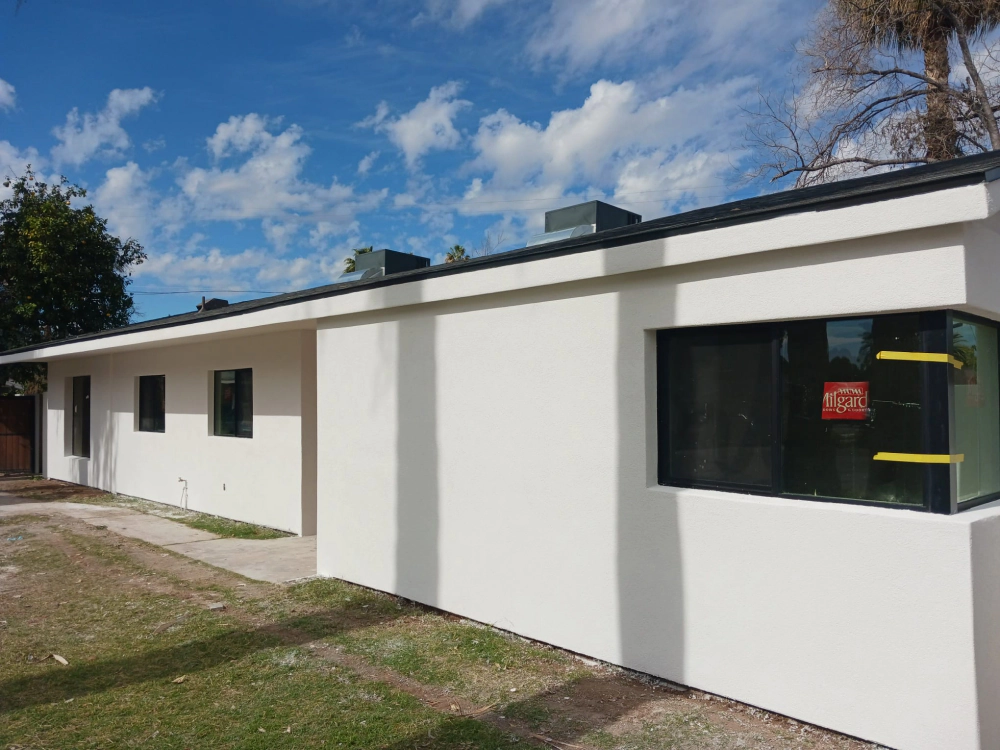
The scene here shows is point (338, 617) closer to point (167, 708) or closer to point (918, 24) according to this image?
point (167, 708)

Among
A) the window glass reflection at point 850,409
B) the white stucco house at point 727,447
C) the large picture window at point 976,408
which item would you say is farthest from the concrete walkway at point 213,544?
the large picture window at point 976,408

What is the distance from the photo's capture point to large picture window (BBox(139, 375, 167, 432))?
13595 millimetres

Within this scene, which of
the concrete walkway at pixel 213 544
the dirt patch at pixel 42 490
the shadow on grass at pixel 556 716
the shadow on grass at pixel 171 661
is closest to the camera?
the shadow on grass at pixel 556 716

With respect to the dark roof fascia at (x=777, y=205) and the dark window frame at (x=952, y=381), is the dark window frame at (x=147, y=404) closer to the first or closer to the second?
the dark roof fascia at (x=777, y=205)

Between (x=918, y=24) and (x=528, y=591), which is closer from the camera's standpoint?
(x=528, y=591)

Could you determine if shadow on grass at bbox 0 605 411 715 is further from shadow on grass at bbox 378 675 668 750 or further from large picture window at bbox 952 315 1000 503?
large picture window at bbox 952 315 1000 503

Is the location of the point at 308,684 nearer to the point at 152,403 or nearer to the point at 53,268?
the point at 152,403

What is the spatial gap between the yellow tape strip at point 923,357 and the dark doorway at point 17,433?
20.7 m

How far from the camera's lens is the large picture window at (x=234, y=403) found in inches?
442

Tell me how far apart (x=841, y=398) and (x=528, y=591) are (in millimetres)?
2747

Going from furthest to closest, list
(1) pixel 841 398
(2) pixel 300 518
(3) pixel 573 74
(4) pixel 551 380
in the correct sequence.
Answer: (3) pixel 573 74 < (2) pixel 300 518 < (4) pixel 551 380 < (1) pixel 841 398

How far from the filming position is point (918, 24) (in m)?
13.3

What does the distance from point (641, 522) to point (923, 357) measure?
1.97 meters

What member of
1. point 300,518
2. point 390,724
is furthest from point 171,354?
point 390,724
